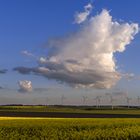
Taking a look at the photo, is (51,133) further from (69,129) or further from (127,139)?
(127,139)

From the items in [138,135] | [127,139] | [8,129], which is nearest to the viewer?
[127,139]

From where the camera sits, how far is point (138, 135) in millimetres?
44312

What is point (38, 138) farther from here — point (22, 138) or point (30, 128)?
point (30, 128)

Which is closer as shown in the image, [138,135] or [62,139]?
[62,139]

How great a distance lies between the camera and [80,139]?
137ft

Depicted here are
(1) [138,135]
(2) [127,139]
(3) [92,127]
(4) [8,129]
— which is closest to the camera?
(2) [127,139]

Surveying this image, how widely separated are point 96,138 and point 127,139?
3380mm

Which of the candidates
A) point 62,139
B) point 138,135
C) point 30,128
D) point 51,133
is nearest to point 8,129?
point 30,128

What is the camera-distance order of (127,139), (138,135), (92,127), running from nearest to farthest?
(127,139)
(138,135)
(92,127)

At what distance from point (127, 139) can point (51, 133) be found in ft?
32.1

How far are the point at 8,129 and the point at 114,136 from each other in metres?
15.0

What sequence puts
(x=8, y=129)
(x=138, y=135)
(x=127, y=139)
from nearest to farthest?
(x=127, y=139)
(x=138, y=135)
(x=8, y=129)

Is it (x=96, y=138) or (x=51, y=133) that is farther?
(x=51, y=133)

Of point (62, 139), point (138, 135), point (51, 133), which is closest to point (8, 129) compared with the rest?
point (51, 133)
